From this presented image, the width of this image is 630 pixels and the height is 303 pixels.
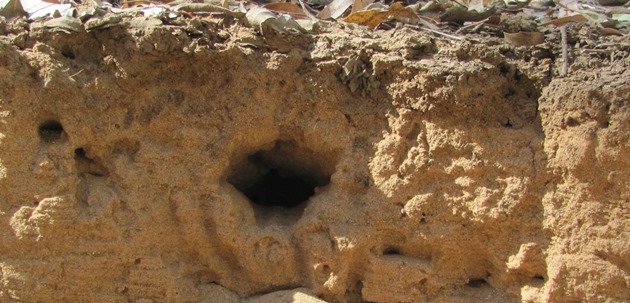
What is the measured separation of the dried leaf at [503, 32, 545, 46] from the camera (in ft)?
8.04

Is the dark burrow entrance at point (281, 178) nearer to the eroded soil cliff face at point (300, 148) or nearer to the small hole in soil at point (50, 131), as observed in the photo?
the eroded soil cliff face at point (300, 148)

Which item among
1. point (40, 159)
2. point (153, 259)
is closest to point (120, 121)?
point (40, 159)

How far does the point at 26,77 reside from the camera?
243 cm

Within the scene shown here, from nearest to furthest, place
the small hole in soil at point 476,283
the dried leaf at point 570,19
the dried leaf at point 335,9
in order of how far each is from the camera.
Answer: the small hole in soil at point 476,283
the dried leaf at point 570,19
the dried leaf at point 335,9

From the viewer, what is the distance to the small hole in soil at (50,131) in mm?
2510

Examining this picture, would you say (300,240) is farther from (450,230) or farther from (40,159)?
(40,159)

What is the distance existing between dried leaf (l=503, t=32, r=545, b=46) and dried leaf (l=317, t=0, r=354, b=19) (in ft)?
2.14

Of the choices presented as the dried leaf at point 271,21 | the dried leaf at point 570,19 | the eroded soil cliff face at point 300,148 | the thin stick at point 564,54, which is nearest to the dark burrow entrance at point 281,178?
the eroded soil cliff face at point 300,148

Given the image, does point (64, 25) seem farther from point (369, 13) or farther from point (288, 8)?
point (369, 13)

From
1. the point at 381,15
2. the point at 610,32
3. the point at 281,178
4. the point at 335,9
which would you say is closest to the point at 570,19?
the point at 610,32

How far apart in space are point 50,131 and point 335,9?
1.12 m

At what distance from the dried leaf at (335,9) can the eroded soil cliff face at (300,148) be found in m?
0.24

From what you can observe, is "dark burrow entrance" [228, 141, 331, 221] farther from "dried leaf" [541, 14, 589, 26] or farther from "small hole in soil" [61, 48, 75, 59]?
"dried leaf" [541, 14, 589, 26]

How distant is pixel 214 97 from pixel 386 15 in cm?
68
